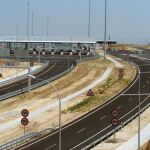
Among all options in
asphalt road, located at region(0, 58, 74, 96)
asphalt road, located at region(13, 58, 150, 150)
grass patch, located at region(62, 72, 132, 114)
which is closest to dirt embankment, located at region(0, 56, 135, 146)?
grass patch, located at region(62, 72, 132, 114)

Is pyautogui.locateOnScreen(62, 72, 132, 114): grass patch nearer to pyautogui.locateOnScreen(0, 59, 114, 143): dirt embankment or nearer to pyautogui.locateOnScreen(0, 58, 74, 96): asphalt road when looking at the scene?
pyautogui.locateOnScreen(0, 59, 114, 143): dirt embankment

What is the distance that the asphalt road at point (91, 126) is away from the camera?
54969 millimetres

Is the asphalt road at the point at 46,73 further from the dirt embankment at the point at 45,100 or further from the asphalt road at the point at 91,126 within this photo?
the asphalt road at the point at 91,126

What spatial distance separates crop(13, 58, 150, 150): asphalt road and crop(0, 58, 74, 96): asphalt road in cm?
2304

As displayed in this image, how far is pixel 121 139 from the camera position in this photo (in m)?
58.5

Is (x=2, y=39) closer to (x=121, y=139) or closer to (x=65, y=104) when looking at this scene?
(x=65, y=104)

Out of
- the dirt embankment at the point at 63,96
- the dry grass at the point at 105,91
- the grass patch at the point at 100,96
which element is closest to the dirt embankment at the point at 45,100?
the dirt embankment at the point at 63,96

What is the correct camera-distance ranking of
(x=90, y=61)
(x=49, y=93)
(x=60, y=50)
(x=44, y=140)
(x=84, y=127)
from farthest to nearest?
1. (x=60, y=50)
2. (x=90, y=61)
3. (x=49, y=93)
4. (x=84, y=127)
5. (x=44, y=140)

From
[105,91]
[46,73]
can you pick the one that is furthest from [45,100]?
[46,73]

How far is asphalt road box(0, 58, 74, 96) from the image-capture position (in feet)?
336

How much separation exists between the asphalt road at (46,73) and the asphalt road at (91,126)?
2304 centimetres

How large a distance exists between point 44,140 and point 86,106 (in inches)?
968

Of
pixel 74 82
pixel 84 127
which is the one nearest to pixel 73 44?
pixel 74 82

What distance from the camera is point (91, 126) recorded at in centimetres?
6569
